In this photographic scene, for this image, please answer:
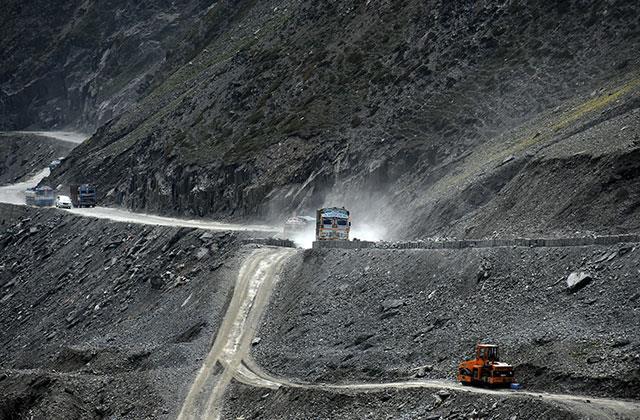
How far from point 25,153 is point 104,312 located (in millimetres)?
104074

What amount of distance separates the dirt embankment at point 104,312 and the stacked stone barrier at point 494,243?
7.60 meters

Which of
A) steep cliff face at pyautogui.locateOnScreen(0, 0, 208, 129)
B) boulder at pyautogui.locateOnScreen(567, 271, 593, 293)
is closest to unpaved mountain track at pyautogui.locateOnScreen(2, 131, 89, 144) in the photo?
steep cliff face at pyautogui.locateOnScreen(0, 0, 208, 129)

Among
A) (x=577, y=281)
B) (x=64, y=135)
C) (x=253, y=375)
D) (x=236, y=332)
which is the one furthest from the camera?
(x=64, y=135)

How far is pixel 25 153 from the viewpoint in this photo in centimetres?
17338

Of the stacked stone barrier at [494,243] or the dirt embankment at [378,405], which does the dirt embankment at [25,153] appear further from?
the dirt embankment at [378,405]

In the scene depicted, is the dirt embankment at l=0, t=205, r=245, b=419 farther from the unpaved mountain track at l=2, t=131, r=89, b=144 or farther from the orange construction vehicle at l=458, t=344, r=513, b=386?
the unpaved mountain track at l=2, t=131, r=89, b=144

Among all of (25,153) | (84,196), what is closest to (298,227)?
(84,196)

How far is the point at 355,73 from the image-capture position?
9619 centimetres

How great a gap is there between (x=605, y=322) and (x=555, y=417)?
6108 mm

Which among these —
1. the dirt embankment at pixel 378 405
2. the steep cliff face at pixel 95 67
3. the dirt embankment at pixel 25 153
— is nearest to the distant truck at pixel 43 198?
the dirt embankment at pixel 25 153

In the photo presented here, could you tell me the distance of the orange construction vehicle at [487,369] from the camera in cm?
3744

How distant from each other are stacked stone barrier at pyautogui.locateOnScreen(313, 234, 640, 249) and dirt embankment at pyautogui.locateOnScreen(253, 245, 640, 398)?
0.37 metres

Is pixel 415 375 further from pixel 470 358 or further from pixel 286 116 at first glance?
pixel 286 116

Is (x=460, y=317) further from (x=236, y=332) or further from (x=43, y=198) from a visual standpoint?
(x=43, y=198)
